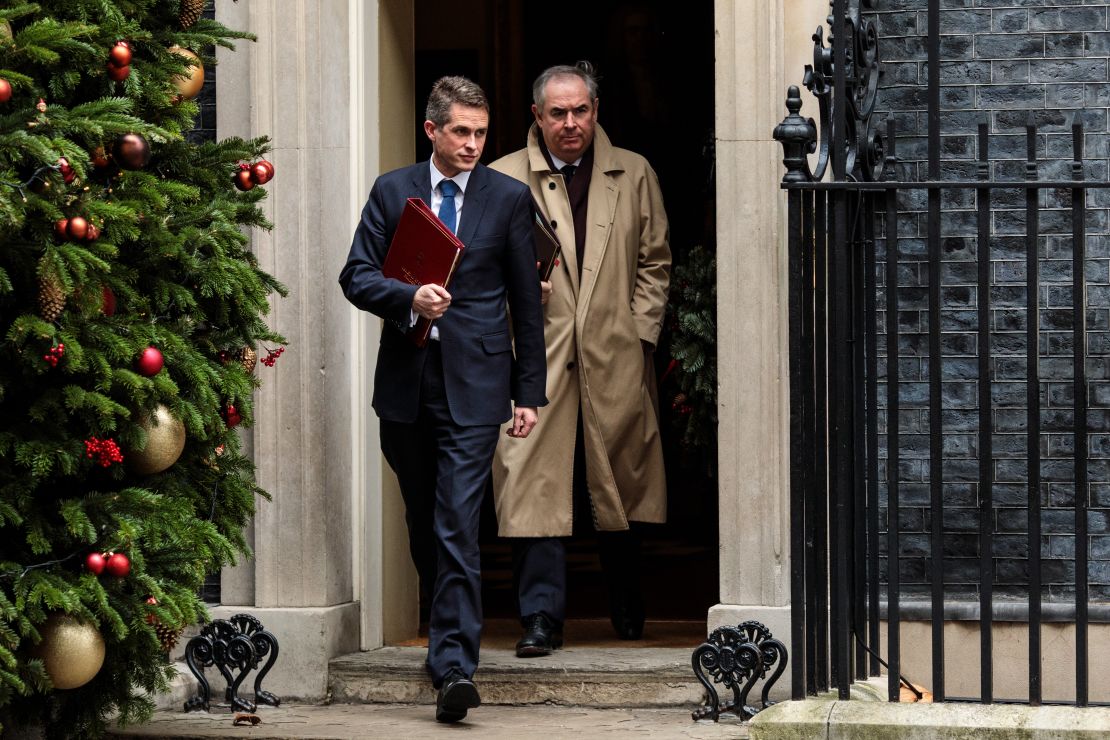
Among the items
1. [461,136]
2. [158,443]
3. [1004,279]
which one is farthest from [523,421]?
[1004,279]

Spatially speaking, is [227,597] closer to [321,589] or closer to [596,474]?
[321,589]

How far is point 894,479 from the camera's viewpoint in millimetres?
5152

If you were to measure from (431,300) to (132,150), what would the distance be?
1232 millimetres

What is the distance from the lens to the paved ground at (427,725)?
246 inches

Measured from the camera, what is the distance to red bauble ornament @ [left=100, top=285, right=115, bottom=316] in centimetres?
534

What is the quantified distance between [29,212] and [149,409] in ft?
2.29

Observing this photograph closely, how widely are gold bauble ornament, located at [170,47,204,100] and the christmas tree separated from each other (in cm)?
1

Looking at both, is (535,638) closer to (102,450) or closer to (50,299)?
(102,450)

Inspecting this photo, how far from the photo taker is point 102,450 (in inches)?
206

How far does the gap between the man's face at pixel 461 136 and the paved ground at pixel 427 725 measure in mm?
1922

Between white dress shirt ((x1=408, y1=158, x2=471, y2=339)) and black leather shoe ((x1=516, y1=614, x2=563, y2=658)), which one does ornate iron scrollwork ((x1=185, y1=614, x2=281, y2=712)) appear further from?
white dress shirt ((x1=408, y1=158, x2=471, y2=339))

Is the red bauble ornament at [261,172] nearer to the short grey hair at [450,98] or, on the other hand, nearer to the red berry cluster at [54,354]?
the short grey hair at [450,98]

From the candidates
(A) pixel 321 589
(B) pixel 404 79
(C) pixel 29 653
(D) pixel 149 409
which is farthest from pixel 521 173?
(C) pixel 29 653

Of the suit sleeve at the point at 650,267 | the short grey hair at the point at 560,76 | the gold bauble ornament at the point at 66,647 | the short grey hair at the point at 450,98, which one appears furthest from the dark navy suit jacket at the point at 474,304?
the gold bauble ornament at the point at 66,647
